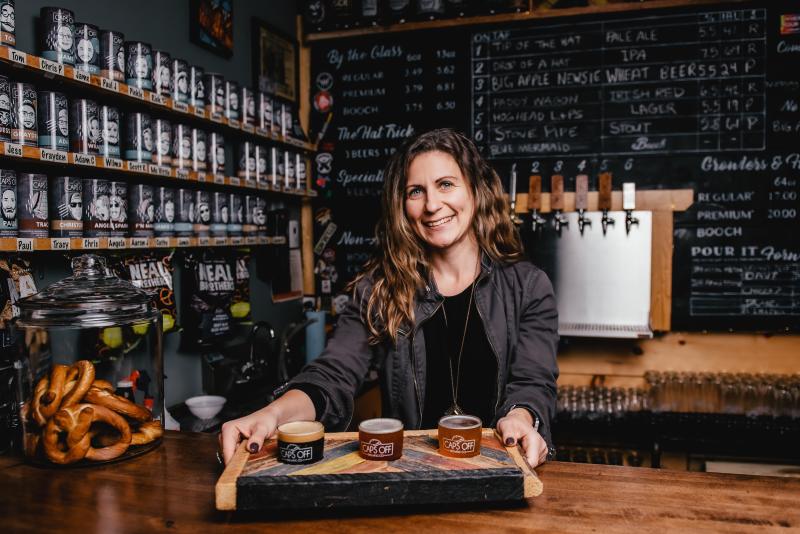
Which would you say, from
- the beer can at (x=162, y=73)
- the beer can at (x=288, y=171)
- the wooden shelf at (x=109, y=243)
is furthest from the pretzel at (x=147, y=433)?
the beer can at (x=288, y=171)

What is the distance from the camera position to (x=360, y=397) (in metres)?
3.22

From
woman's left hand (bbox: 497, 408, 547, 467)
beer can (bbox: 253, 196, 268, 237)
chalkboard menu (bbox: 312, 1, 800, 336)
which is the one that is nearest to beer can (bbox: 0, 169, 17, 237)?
beer can (bbox: 253, 196, 268, 237)

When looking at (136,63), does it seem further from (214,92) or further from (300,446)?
(300,446)

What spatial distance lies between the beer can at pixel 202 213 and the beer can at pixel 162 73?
424 mm

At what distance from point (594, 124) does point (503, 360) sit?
6.48ft

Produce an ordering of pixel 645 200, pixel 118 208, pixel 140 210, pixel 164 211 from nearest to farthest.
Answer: pixel 118 208, pixel 140 210, pixel 164 211, pixel 645 200

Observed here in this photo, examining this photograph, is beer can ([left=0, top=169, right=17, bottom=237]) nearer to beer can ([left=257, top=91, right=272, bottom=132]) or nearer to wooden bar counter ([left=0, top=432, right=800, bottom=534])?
wooden bar counter ([left=0, top=432, right=800, bottom=534])

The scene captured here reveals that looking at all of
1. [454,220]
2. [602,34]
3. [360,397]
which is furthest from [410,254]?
[602,34]

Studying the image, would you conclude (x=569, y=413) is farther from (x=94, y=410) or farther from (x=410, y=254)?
(x=94, y=410)

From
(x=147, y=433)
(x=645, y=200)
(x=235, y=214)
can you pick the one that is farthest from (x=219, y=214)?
(x=645, y=200)

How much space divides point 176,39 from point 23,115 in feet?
3.86

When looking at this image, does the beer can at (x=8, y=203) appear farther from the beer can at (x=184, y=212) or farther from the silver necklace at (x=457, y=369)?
the silver necklace at (x=457, y=369)

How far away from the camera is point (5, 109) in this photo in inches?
69.2

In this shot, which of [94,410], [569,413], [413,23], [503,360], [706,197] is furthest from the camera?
[413,23]
